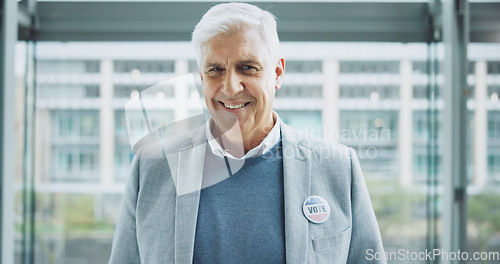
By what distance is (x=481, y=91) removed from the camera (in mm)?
1997

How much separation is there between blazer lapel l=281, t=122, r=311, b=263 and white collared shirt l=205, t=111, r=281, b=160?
34 mm

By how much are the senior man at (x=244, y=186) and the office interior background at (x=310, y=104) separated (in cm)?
49

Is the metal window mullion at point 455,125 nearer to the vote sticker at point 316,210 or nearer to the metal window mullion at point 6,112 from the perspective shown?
the vote sticker at point 316,210

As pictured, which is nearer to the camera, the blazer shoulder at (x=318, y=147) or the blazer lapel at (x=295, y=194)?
the blazer lapel at (x=295, y=194)

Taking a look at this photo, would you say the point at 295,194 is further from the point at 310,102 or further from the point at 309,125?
the point at 310,102

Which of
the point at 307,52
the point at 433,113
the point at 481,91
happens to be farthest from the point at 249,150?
the point at 481,91

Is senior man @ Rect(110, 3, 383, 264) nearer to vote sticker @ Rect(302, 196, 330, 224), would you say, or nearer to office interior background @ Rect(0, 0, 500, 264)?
vote sticker @ Rect(302, 196, 330, 224)

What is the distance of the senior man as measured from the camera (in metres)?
1.15

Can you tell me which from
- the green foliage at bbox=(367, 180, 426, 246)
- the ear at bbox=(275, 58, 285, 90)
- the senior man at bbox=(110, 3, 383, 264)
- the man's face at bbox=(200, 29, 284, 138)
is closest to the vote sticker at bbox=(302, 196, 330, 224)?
the senior man at bbox=(110, 3, 383, 264)

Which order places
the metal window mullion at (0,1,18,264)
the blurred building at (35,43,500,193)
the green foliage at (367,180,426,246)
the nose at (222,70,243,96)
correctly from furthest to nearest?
the metal window mullion at (0,1,18,264)
the green foliage at (367,180,426,246)
the blurred building at (35,43,500,193)
the nose at (222,70,243,96)

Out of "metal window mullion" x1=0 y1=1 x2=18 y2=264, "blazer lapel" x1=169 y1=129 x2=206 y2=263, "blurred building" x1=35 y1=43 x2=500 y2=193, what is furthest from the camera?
"metal window mullion" x1=0 y1=1 x2=18 y2=264

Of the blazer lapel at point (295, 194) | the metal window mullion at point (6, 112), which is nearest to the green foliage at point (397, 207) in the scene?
the blazer lapel at point (295, 194)

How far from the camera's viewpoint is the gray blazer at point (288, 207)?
3.76 feet

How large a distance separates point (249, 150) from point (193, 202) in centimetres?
26
